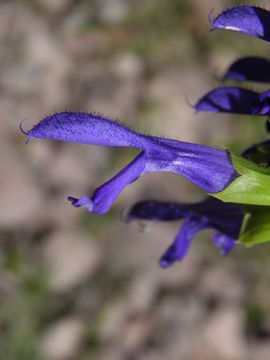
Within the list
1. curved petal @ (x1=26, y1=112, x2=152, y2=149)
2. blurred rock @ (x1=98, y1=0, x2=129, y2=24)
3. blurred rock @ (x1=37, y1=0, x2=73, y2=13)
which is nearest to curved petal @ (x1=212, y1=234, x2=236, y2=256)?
curved petal @ (x1=26, y1=112, x2=152, y2=149)

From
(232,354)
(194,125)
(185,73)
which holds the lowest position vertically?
(232,354)

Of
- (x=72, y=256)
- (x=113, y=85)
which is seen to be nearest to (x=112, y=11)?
(x=113, y=85)

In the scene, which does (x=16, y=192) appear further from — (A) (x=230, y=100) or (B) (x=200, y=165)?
(B) (x=200, y=165)

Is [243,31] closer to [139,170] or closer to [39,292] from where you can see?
[139,170]

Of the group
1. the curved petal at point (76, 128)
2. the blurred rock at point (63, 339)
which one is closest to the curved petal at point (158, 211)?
the curved petal at point (76, 128)

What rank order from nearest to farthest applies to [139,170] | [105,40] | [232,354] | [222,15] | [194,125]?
1. [139,170]
2. [222,15]
3. [232,354]
4. [194,125]
5. [105,40]

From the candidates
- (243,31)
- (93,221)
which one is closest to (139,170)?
(243,31)

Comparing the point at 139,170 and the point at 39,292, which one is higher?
the point at 139,170
